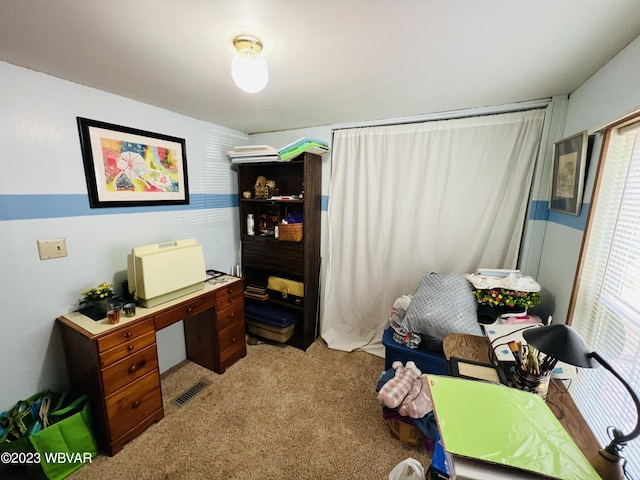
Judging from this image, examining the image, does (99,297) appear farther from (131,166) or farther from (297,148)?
(297,148)

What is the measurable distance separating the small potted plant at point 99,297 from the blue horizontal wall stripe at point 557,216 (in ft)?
8.92

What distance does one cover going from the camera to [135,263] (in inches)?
64.8

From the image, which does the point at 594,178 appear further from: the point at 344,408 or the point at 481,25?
the point at 344,408

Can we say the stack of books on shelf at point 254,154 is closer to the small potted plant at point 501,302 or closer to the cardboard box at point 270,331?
the cardboard box at point 270,331

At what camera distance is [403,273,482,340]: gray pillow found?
64.9 inches

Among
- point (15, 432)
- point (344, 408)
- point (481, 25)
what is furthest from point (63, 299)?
point (481, 25)

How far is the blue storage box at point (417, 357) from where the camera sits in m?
1.77

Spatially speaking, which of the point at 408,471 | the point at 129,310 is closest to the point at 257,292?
the point at 129,310

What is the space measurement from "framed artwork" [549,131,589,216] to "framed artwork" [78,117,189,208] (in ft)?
8.56

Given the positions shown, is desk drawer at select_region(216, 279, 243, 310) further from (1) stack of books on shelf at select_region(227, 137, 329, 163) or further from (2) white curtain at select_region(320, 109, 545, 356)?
(1) stack of books on shelf at select_region(227, 137, 329, 163)

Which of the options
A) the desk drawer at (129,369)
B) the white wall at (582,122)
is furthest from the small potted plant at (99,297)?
the white wall at (582,122)

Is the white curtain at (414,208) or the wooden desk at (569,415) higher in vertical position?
the white curtain at (414,208)

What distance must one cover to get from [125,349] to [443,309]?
77.4 inches

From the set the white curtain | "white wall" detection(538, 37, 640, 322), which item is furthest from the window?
the white curtain
